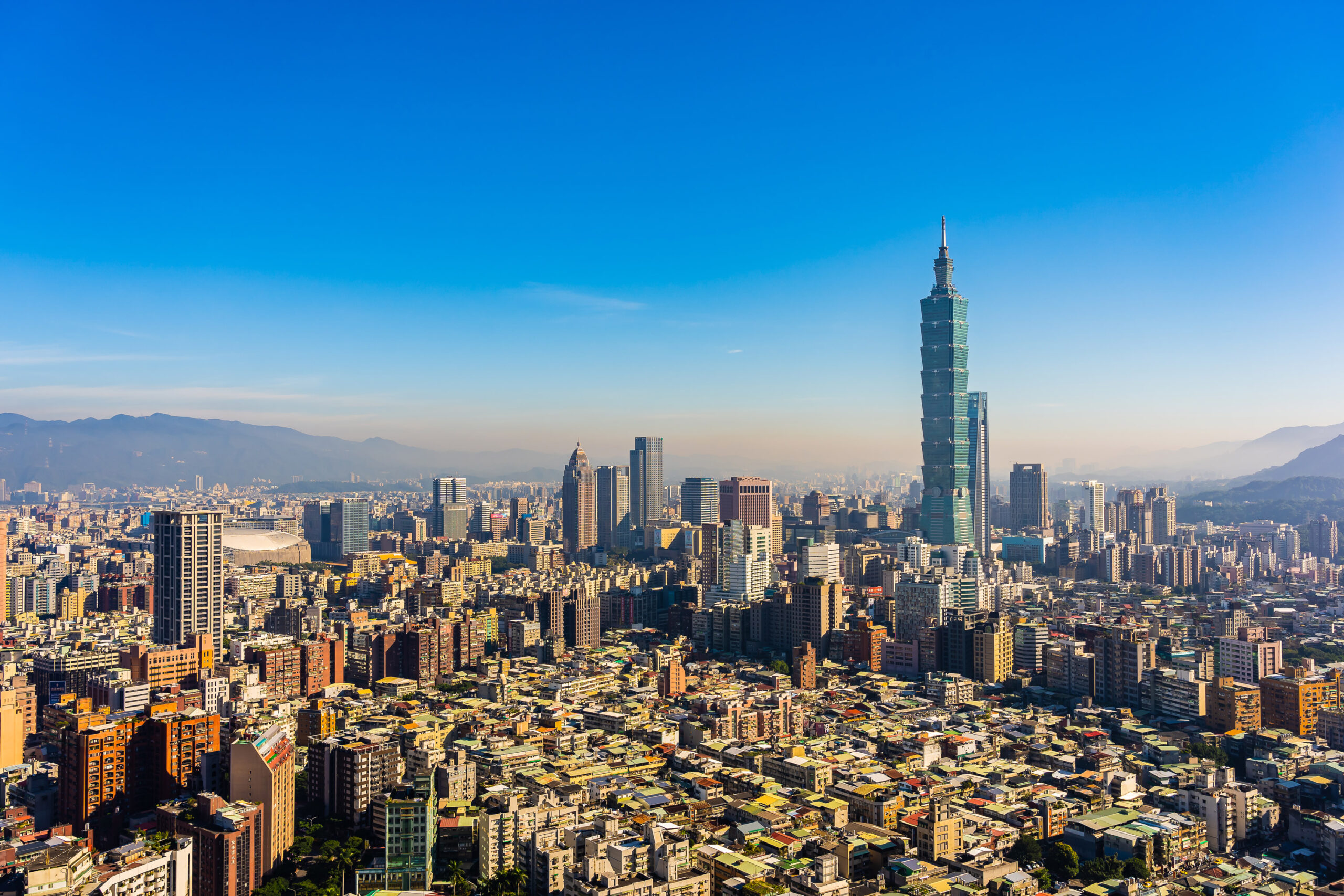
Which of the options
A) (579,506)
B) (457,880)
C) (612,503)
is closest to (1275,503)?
(612,503)

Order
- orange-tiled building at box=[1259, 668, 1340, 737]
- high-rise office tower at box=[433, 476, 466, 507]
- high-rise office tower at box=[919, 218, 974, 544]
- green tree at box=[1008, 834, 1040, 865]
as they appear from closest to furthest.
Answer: green tree at box=[1008, 834, 1040, 865]
orange-tiled building at box=[1259, 668, 1340, 737]
high-rise office tower at box=[919, 218, 974, 544]
high-rise office tower at box=[433, 476, 466, 507]

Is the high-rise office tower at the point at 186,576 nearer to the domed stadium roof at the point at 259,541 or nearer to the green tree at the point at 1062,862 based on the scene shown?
the green tree at the point at 1062,862

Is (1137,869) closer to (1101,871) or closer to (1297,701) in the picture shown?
(1101,871)

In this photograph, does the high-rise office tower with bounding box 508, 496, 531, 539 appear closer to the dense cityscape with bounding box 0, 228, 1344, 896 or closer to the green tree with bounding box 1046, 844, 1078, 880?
the dense cityscape with bounding box 0, 228, 1344, 896

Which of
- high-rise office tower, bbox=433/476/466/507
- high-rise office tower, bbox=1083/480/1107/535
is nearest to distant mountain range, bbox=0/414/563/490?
high-rise office tower, bbox=433/476/466/507

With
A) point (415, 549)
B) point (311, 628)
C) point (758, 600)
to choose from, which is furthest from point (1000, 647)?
point (415, 549)

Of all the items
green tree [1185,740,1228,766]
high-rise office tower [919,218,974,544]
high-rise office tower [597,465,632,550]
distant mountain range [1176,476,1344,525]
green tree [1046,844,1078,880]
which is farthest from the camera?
distant mountain range [1176,476,1344,525]

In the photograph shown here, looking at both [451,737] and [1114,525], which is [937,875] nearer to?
[451,737]
